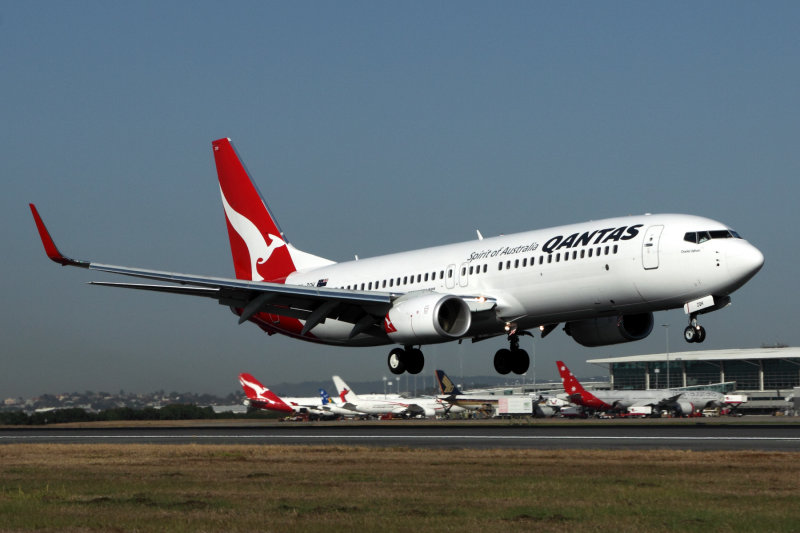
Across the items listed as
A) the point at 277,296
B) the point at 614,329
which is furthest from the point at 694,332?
the point at 277,296

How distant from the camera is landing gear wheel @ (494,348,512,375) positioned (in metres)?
48.2

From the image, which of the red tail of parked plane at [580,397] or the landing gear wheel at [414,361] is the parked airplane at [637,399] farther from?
the landing gear wheel at [414,361]

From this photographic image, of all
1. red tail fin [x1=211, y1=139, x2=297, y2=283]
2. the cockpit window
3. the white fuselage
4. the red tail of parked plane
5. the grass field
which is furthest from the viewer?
the red tail of parked plane

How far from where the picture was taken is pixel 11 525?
16.6 metres

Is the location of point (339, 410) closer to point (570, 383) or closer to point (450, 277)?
point (570, 383)

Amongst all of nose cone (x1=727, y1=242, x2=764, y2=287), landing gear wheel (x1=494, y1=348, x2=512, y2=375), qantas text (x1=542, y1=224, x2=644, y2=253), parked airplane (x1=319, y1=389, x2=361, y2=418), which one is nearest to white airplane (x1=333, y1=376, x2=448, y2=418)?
parked airplane (x1=319, y1=389, x2=361, y2=418)

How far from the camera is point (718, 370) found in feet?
559

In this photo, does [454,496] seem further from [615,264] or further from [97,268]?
Answer: [97,268]

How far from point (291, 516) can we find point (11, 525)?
4.34 m

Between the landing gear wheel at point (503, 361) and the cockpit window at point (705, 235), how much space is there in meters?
13.1

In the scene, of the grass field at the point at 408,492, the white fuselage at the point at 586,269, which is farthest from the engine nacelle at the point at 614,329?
the grass field at the point at 408,492

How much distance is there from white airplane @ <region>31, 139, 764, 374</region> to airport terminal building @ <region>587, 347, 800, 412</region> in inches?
A: 4565

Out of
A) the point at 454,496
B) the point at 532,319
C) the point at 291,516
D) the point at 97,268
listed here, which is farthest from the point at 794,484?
the point at 97,268

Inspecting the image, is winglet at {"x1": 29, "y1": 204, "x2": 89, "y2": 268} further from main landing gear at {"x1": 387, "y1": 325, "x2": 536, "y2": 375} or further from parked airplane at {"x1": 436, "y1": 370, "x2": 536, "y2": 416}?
parked airplane at {"x1": 436, "y1": 370, "x2": 536, "y2": 416}
